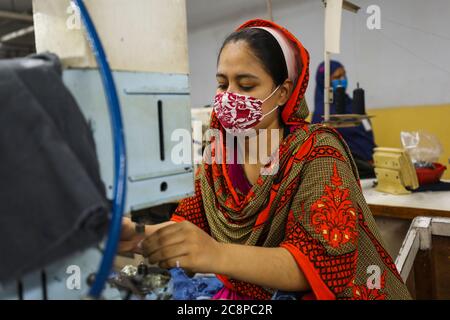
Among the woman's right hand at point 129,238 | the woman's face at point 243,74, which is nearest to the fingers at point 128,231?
the woman's right hand at point 129,238

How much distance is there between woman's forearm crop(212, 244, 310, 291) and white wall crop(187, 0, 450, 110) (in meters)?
3.43

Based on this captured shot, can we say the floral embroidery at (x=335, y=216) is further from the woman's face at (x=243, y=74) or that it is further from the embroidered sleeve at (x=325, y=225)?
the woman's face at (x=243, y=74)

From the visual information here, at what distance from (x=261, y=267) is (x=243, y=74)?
0.48 m

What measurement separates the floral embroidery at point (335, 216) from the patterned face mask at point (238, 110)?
0.94 ft

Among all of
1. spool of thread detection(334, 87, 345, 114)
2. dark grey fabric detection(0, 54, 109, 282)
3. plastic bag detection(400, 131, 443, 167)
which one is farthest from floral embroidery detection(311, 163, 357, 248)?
spool of thread detection(334, 87, 345, 114)

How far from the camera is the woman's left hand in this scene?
25.3 inches

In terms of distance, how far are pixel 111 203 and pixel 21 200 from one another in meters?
0.09

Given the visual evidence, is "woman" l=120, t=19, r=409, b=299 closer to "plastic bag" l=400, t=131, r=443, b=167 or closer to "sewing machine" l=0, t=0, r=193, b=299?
"sewing machine" l=0, t=0, r=193, b=299

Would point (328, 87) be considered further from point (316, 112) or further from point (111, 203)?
point (111, 203)

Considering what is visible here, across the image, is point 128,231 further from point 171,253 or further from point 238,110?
point 238,110

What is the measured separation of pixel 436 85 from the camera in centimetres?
356

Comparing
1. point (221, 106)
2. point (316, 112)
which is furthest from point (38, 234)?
point (316, 112)

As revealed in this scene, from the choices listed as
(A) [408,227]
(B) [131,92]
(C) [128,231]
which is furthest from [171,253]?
(A) [408,227]

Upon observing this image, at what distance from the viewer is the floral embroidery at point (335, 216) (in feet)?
2.61
